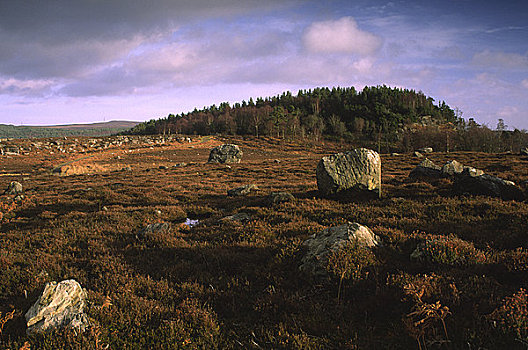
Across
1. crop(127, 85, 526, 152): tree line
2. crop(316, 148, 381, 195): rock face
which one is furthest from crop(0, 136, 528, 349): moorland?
crop(127, 85, 526, 152): tree line

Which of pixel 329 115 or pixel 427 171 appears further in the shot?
pixel 329 115

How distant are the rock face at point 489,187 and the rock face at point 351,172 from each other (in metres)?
3.88

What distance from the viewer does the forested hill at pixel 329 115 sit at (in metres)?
113

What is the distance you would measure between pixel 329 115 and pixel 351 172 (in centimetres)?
13438

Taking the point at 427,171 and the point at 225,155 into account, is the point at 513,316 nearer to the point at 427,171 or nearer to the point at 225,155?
the point at 427,171

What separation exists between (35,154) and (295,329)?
74.3m

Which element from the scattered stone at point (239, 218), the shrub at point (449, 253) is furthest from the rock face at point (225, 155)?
the shrub at point (449, 253)

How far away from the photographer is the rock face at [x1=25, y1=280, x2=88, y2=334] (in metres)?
4.55

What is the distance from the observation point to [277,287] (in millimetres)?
5480

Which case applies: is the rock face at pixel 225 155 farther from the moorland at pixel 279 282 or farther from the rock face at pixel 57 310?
the rock face at pixel 57 310

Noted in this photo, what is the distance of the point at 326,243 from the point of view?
628cm

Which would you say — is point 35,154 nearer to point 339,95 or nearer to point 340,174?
point 340,174

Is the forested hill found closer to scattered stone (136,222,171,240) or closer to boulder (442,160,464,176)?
boulder (442,160,464,176)

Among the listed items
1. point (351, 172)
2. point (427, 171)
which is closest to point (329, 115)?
point (427, 171)
